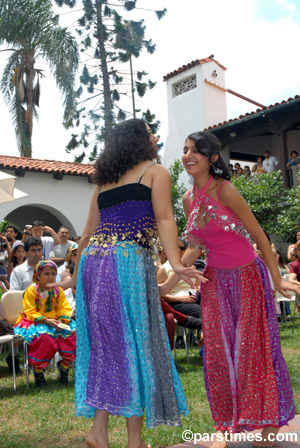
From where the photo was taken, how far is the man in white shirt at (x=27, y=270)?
7.05 meters

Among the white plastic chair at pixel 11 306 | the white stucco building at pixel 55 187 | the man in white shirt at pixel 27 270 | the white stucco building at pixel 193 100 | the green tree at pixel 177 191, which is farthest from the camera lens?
the white stucco building at pixel 193 100

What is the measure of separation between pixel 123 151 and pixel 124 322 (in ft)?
3.11

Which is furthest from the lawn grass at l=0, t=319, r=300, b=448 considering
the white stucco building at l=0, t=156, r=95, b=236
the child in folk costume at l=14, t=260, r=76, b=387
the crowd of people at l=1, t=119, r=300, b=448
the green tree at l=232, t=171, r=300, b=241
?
the white stucco building at l=0, t=156, r=95, b=236

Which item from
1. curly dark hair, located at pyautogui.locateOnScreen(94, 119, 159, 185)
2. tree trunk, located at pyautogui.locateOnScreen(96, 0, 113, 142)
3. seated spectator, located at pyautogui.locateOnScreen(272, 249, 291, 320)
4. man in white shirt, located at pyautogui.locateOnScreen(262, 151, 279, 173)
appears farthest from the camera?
tree trunk, located at pyautogui.locateOnScreen(96, 0, 113, 142)

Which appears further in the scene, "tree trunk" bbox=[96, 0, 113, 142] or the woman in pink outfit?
"tree trunk" bbox=[96, 0, 113, 142]

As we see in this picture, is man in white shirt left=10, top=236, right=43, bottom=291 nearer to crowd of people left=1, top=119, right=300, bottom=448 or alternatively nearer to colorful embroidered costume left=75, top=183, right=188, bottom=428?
crowd of people left=1, top=119, right=300, bottom=448

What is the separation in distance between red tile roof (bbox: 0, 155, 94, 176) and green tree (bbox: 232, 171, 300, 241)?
16.0 feet

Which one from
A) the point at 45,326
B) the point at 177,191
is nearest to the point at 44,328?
the point at 45,326

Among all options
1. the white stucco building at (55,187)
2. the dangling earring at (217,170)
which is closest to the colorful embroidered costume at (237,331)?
the dangling earring at (217,170)

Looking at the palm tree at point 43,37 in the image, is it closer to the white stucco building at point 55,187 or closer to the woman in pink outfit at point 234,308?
the white stucco building at point 55,187

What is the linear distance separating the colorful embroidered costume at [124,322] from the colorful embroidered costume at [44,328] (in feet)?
8.61

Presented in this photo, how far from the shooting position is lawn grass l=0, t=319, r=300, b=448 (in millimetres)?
3510

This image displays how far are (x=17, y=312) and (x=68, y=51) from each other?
53.9 ft

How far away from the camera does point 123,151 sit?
118 inches
